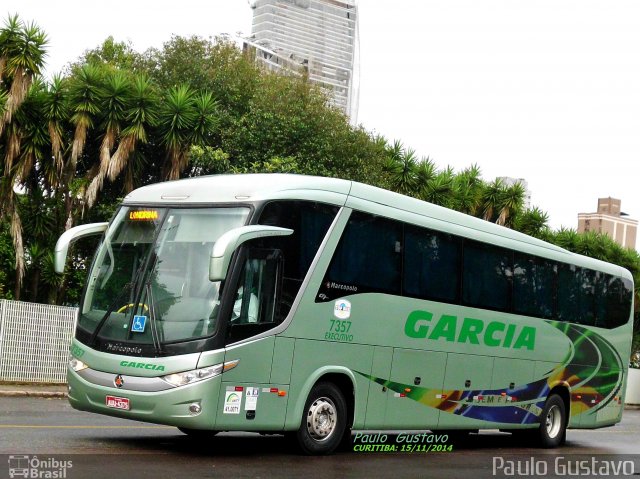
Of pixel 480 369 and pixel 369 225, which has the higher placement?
pixel 369 225

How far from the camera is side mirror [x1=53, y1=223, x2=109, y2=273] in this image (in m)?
12.2

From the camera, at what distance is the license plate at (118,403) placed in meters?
11.3

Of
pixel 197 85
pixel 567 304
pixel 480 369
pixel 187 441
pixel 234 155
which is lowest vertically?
pixel 187 441

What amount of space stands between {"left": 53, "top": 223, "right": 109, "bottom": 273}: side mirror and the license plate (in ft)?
5.62

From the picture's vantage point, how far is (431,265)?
14766mm

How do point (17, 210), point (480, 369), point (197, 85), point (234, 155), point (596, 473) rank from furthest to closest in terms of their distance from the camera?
point (197, 85), point (234, 155), point (17, 210), point (480, 369), point (596, 473)

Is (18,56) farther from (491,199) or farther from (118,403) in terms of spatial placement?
(491,199)

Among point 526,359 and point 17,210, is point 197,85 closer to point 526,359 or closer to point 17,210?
point 17,210

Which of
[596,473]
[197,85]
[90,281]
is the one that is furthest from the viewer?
[197,85]

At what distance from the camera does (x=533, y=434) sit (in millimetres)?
18172

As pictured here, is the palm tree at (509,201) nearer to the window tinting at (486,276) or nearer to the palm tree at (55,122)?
the palm tree at (55,122)

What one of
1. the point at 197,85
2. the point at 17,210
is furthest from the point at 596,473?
the point at 197,85

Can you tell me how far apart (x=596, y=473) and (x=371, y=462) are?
122 inches

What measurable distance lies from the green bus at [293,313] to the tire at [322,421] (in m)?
0.02
